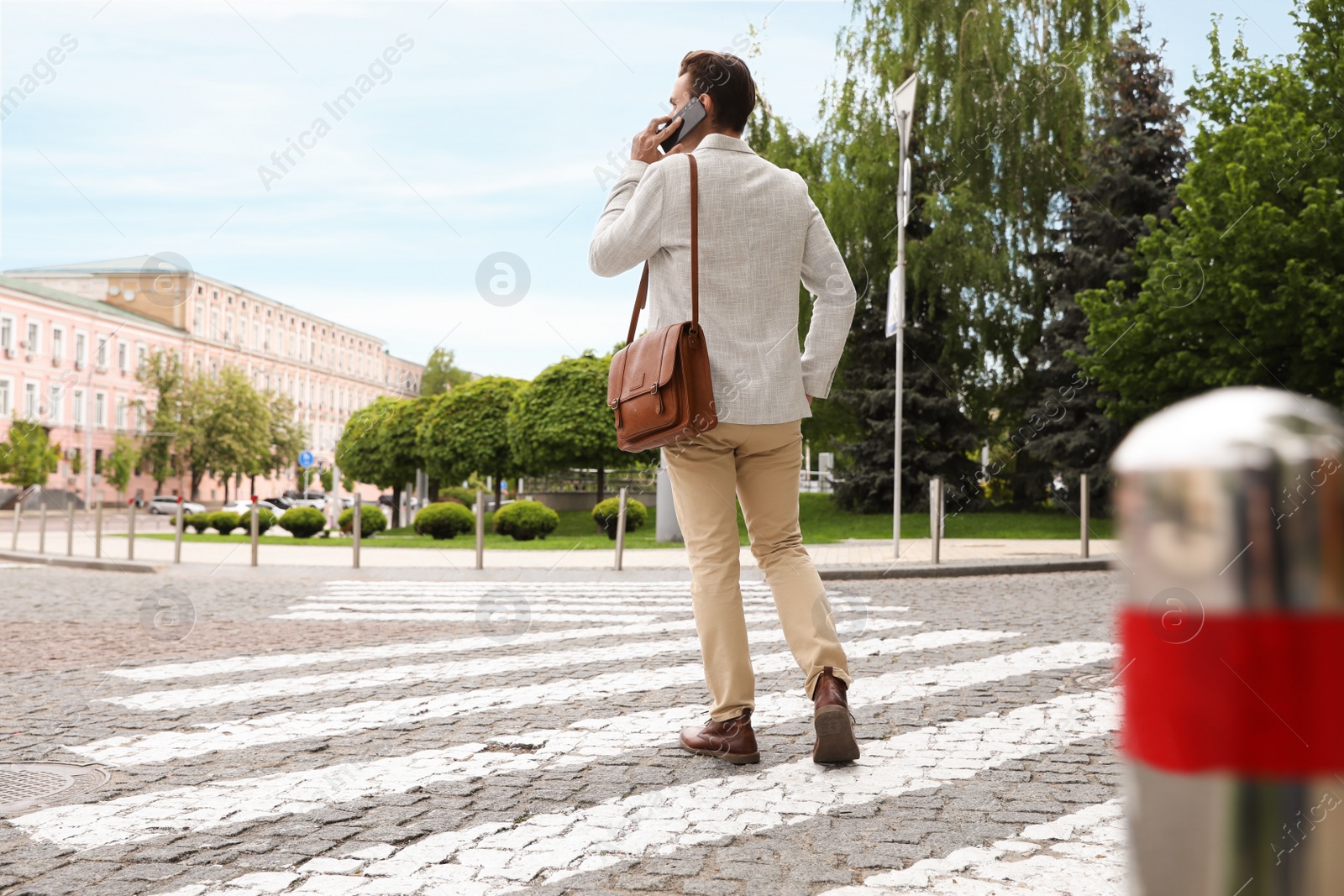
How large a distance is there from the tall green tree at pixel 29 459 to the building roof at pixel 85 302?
749 centimetres

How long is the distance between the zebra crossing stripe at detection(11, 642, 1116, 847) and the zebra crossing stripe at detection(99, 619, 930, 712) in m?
1.44

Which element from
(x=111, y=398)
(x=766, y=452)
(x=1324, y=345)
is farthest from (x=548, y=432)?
(x=111, y=398)

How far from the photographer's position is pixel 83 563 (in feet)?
57.6

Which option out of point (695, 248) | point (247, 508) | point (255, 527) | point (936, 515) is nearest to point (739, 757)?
point (695, 248)

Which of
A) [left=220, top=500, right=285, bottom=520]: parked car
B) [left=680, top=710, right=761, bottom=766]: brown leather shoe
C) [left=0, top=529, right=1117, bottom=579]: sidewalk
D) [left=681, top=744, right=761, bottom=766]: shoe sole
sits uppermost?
[left=220, top=500, right=285, bottom=520]: parked car

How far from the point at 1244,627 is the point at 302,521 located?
93.1 feet

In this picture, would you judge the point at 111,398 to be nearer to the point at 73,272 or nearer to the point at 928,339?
the point at 73,272

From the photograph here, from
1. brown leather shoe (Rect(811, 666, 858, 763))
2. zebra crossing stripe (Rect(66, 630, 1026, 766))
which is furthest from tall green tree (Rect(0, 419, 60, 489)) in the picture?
brown leather shoe (Rect(811, 666, 858, 763))

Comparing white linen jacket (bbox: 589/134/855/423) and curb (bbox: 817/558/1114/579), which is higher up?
white linen jacket (bbox: 589/134/855/423)

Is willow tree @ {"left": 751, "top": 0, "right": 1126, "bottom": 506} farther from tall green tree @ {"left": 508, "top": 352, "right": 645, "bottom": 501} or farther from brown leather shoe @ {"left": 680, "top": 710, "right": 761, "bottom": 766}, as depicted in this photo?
brown leather shoe @ {"left": 680, "top": 710, "right": 761, "bottom": 766}

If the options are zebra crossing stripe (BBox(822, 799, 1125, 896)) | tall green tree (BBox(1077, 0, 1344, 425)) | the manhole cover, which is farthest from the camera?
tall green tree (BBox(1077, 0, 1344, 425))

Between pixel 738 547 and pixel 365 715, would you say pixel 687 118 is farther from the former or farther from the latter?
pixel 365 715

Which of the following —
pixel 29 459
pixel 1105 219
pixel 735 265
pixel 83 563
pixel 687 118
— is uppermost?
pixel 1105 219

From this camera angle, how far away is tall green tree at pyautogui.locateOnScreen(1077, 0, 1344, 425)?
788 inches
